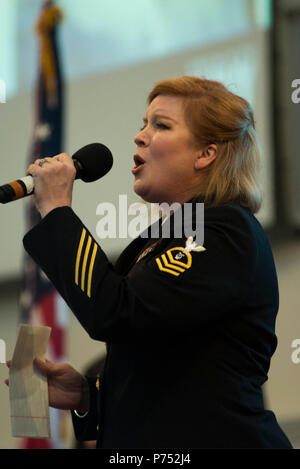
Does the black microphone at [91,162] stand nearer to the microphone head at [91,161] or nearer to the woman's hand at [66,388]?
the microphone head at [91,161]

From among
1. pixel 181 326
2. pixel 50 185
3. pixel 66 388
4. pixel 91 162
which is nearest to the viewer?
pixel 181 326

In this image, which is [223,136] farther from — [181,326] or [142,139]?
[181,326]

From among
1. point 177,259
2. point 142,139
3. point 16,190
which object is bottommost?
point 177,259

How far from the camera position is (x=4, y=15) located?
3334 mm

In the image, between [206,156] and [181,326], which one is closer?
[181,326]

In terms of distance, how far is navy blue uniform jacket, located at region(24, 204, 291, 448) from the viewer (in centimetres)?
119

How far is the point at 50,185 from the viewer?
129cm

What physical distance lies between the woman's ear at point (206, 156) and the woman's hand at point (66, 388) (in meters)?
0.56

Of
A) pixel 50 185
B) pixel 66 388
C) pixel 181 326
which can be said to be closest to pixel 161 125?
pixel 50 185

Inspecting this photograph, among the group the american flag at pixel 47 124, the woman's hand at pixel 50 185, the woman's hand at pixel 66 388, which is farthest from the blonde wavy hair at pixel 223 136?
the american flag at pixel 47 124

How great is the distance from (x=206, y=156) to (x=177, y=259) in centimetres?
32

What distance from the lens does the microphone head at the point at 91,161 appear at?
1432mm
